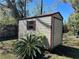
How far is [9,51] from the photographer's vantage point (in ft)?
41.9

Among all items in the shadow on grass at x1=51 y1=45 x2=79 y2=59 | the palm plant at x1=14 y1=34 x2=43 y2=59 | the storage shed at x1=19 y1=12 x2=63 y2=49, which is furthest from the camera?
the storage shed at x1=19 y1=12 x2=63 y2=49

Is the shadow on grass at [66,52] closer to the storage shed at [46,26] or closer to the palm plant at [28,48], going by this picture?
the storage shed at [46,26]

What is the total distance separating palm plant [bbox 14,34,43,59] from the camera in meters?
10.7

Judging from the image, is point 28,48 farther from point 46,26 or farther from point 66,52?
point 66,52

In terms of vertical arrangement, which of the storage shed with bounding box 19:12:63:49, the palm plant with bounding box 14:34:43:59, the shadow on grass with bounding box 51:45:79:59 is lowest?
the shadow on grass with bounding box 51:45:79:59

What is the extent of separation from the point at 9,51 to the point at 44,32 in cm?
313

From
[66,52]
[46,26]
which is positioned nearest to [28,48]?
[46,26]

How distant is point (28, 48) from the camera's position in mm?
10789

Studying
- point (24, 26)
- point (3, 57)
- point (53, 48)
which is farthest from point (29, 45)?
point (24, 26)

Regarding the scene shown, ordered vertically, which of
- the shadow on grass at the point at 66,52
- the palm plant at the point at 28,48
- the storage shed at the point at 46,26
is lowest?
the shadow on grass at the point at 66,52

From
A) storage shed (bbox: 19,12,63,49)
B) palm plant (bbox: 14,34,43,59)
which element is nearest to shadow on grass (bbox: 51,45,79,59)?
storage shed (bbox: 19,12,63,49)

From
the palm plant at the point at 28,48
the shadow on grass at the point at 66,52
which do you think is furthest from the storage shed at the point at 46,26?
the palm plant at the point at 28,48

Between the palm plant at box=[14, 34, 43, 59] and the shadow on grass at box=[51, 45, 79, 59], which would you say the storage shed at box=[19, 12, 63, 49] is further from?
the palm plant at box=[14, 34, 43, 59]

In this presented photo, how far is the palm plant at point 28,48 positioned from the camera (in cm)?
1068
